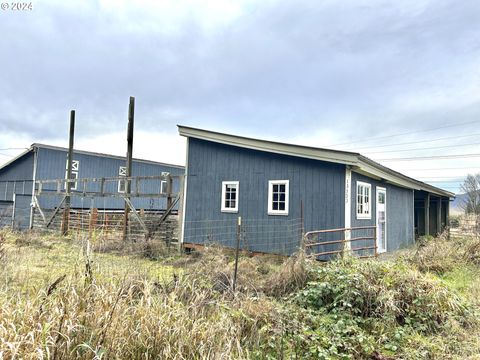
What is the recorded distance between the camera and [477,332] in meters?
4.21

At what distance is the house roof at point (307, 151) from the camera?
8.88 metres

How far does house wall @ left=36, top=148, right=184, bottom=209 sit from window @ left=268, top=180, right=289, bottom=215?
10257 millimetres

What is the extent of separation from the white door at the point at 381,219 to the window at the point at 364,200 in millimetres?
1198

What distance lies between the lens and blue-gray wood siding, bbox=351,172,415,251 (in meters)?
10.2

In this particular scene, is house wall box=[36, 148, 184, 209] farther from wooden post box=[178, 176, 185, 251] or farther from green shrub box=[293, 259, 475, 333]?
green shrub box=[293, 259, 475, 333]

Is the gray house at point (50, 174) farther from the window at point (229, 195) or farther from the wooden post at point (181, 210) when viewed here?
the window at point (229, 195)

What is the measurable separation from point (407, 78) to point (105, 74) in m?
13.5

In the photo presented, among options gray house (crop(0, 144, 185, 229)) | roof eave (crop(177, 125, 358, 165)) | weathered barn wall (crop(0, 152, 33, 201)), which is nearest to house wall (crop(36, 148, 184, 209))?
gray house (crop(0, 144, 185, 229))

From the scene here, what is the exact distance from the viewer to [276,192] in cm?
1027

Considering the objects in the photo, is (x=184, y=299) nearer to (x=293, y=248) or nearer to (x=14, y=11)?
(x=293, y=248)

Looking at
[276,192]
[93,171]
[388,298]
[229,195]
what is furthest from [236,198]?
[93,171]

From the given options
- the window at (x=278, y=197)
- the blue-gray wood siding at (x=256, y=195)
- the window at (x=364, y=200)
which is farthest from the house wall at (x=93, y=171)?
the window at (x=364, y=200)

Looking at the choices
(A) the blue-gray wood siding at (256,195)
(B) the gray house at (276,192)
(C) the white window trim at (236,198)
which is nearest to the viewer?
(B) the gray house at (276,192)

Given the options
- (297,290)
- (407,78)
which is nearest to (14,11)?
(297,290)
